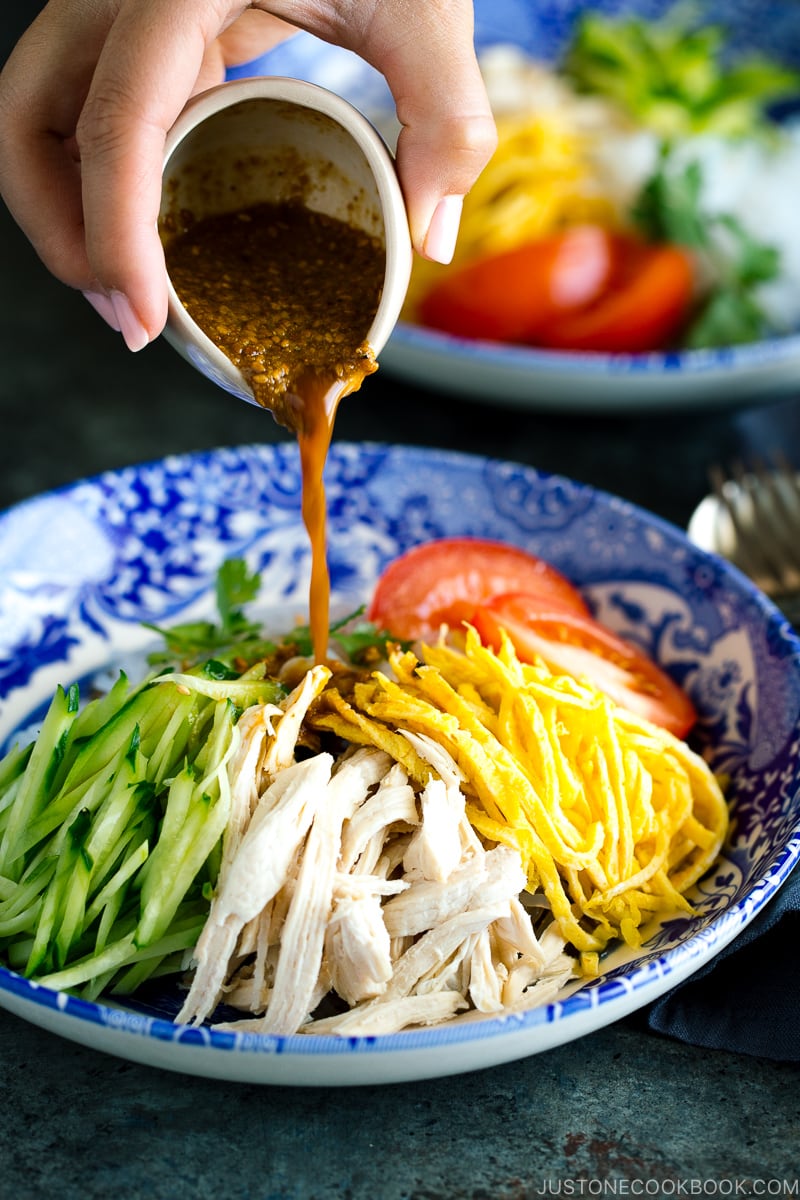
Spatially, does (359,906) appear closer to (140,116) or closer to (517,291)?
(140,116)

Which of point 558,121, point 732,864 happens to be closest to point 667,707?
point 732,864

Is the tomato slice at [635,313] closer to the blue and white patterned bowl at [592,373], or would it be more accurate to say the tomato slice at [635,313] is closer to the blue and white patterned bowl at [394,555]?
the blue and white patterned bowl at [592,373]

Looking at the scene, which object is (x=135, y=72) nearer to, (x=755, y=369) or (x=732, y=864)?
(x=732, y=864)

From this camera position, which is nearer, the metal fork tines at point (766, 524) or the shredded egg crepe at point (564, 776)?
the shredded egg crepe at point (564, 776)

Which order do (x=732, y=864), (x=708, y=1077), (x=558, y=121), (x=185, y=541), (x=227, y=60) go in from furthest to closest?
(x=558, y=121) < (x=185, y=541) < (x=227, y=60) < (x=732, y=864) < (x=708, y=1077)

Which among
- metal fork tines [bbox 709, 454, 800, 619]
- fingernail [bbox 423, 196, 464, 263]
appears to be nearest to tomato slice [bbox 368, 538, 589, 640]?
metal fork tines [bbox 709, 454, 800, 619]

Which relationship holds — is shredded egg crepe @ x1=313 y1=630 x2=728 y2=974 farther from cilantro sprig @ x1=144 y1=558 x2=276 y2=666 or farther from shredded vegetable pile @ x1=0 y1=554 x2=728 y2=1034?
cilantro sprig @ x1=144 y1=558 x2=276 y2=666

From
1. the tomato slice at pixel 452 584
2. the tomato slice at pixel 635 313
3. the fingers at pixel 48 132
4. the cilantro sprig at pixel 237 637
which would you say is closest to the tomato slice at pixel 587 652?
the tomato slice at pixel 452 584
